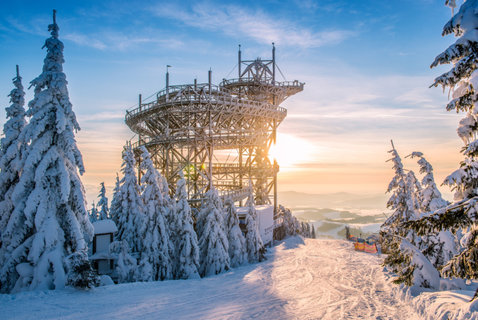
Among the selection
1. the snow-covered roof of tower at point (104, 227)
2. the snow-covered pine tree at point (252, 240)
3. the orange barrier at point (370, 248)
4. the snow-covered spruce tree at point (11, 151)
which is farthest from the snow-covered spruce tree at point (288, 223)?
the snow-covered spruce tree at point (11, 151)

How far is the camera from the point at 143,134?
46250mm

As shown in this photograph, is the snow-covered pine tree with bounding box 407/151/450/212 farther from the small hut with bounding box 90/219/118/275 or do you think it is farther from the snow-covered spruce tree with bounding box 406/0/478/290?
the small hut with bounding box 90/219/118/275

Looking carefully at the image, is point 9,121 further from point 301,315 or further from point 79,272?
point 301,315

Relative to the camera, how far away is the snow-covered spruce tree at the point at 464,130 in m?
5.73

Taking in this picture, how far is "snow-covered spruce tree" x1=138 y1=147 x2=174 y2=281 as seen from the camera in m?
20.3

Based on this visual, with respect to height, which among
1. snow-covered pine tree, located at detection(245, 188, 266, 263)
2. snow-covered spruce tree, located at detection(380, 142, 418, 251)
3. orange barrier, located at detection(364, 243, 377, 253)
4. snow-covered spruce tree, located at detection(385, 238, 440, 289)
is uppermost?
snow-covered spruce tree, located at detection(380, 142, 418, 251)

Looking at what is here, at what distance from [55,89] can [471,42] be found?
1549cm

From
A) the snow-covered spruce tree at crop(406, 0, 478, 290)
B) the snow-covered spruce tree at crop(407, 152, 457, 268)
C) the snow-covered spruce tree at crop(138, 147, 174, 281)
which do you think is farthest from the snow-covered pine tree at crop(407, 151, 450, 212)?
the snow-covered spruce tree at crop(138, 147, 174, 281)

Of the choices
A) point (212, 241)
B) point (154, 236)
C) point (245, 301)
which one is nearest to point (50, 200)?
point (154, 236)

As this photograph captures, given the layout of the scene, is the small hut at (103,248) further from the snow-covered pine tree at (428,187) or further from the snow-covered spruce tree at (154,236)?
the snow-covered pine tree at (428,187)

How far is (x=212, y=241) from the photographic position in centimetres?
2355

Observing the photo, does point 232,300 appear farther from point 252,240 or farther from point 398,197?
point 252,240

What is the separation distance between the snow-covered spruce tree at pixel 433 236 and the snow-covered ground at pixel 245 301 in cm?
288

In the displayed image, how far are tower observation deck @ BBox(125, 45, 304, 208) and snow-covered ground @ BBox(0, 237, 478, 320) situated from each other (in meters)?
14.6
